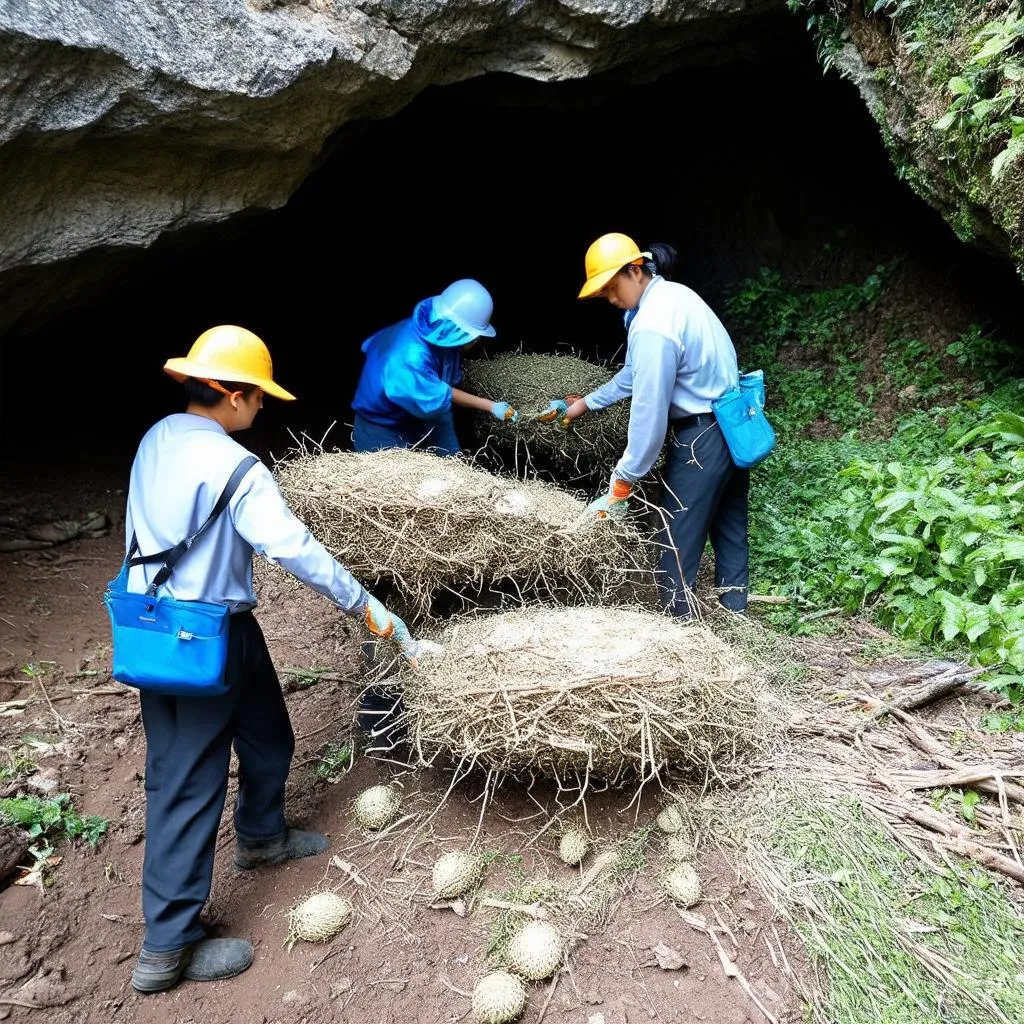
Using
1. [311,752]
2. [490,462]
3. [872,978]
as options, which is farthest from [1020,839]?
[490,462]

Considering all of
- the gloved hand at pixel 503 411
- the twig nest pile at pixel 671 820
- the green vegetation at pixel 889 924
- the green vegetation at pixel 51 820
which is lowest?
the green vegetation at pixel 51 820

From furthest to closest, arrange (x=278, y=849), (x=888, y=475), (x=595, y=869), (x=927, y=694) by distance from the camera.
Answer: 1. (x=888, y=475)
2. (x=927, y=694)
3. (x=278, y=849)
4. (x=595, y=869)

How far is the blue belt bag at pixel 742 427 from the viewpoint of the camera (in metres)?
4.23

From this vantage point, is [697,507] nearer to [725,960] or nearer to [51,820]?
[725,960]

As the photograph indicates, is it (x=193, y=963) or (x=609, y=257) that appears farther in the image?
(x=609, y=257)

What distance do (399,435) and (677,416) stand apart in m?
1.57

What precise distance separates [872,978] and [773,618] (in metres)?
2.25

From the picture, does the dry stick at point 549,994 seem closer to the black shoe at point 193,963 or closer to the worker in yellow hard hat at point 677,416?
the black shoe at point 193,963

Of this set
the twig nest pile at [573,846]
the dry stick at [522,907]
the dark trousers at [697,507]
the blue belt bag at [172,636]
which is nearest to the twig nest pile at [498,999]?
the dry stick at [522,907]

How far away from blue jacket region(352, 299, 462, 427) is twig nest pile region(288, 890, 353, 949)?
2.55m

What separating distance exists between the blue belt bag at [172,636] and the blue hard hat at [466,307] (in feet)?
7.35

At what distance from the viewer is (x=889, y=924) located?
2660 millimetres

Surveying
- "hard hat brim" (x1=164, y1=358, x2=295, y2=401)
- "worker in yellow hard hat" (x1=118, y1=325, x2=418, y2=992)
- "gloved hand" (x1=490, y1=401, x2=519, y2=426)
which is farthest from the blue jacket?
"hard hat brim" (x1=164, y1=358, x2=295, y2=401)

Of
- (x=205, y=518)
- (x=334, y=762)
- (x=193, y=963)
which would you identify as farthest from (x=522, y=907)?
(x=205, y=518)
